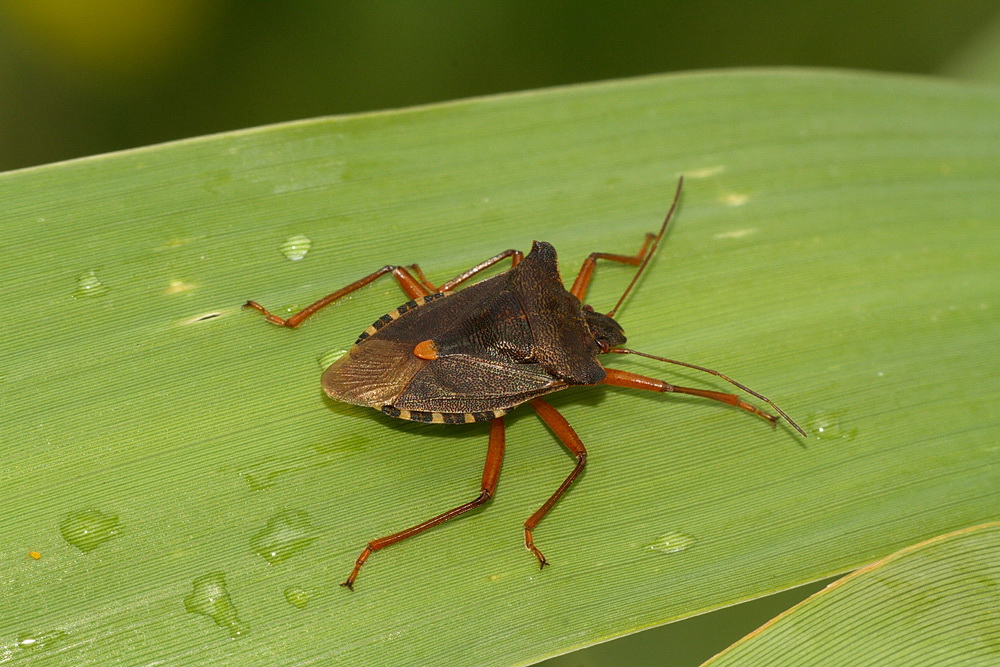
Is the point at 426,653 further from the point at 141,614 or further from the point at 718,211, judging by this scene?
the point at 718,211

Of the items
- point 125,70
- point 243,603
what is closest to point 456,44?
point 125,70

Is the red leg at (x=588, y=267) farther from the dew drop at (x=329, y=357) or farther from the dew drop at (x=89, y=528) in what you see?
the dew drop at (x=89, y=528)

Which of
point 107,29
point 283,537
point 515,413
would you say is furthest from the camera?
point 107,29

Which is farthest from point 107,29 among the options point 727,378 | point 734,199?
point 727,378

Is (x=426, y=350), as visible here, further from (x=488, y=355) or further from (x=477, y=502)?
(x=477, y=502)

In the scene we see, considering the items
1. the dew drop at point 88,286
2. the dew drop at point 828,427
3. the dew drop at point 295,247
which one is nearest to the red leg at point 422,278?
the dew drop at point 295,247

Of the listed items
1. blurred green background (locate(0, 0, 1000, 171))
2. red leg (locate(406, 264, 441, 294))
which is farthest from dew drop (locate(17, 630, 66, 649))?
blurred green background (locate(0, 0, 1000, 171))
